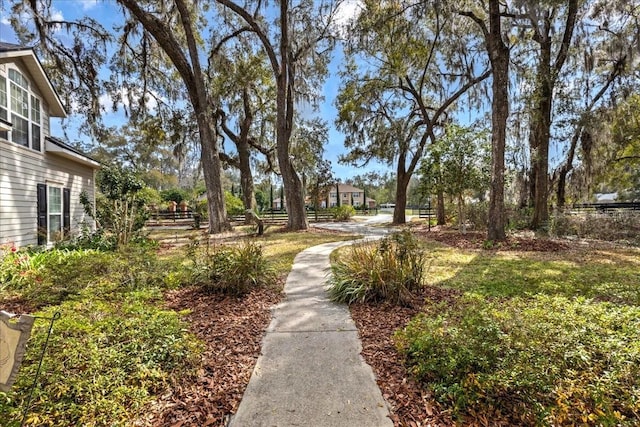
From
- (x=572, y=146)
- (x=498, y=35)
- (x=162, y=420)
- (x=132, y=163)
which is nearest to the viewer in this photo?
(x=162, y=420)

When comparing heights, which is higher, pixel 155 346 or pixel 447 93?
pixel 447 93

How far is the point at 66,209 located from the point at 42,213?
1240 mm

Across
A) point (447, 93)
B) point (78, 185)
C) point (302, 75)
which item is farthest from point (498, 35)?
point (78, 185)

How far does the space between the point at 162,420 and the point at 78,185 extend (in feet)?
35.3

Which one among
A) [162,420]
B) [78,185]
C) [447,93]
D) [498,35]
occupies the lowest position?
[162,420]

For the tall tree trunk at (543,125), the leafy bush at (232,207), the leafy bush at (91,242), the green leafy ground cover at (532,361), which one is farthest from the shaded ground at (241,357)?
the leafy bush at (232,207)

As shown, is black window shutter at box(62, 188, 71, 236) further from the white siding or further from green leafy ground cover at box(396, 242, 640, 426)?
green leafy ground cover at box(396, 242, 640, 426)

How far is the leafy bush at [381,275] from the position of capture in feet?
13.0

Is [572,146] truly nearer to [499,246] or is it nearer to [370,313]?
[499,246]

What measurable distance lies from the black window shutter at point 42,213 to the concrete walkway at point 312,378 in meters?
7.70

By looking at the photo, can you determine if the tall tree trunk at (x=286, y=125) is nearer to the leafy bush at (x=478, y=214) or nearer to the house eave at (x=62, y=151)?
the house eave at (x=62, y=151)

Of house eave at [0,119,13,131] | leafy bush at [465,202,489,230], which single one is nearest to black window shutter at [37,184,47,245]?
house eave at [0,119,13,131]

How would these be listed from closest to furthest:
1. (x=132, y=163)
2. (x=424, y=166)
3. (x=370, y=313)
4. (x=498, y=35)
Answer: (x=370, y=313) < (x=498, y=35) < (x=424, y=166) < (x=132, y=163)

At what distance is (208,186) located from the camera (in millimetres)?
11359
